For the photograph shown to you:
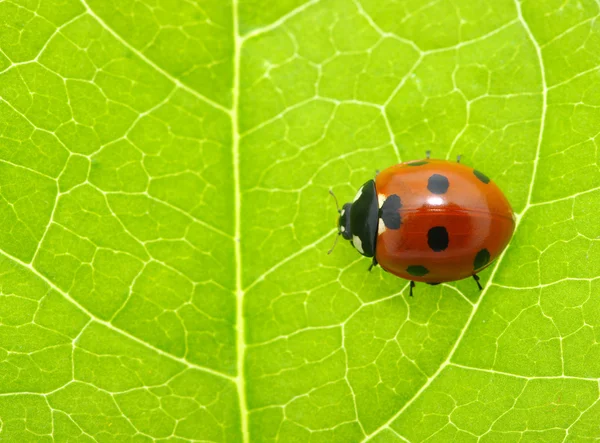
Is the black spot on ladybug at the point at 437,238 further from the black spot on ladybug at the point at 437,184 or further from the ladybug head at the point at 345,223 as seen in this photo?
the ladybug head at the point at 345,223

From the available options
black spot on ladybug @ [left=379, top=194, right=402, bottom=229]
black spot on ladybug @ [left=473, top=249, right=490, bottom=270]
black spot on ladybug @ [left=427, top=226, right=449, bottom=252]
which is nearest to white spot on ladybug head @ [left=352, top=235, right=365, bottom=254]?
black spot on ladybug @ [left=379, top=194, right=402, bottom=229]

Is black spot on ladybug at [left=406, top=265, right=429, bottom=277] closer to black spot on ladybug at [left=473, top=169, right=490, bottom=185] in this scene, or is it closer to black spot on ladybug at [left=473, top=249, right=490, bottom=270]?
black spot on ladybug at [left=473, top=249, right=490, bottom=270]

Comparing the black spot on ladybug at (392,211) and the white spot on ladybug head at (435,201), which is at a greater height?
the white spot on ladybug head at (435,201)

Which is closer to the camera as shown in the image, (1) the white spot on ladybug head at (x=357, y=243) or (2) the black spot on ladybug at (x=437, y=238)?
(2) the black spot on ladybug at (x=437, y=238)

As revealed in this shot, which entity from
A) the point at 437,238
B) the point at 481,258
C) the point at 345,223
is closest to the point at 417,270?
the point at 437,238

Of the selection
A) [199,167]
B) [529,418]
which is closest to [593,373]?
[529,418]

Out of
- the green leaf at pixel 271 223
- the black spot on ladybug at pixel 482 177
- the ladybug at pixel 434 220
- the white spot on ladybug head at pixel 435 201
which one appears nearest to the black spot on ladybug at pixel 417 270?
the ladybug at pixel 434 220

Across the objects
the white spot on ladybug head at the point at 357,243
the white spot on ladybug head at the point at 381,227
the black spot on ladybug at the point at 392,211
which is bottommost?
the white spot on ladybug head at the point at 357,243
